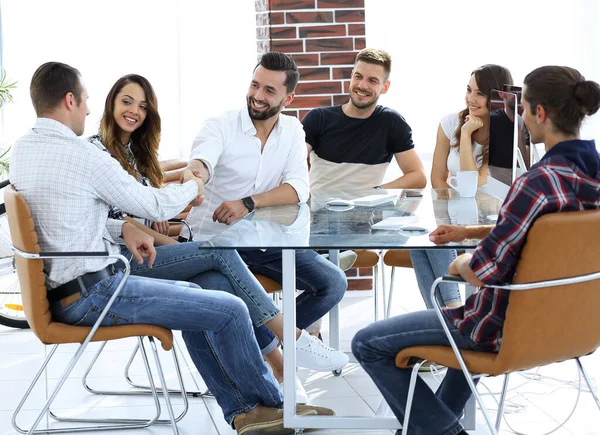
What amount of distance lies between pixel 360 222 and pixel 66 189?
0.95m

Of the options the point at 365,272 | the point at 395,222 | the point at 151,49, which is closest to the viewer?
the point at 395,222

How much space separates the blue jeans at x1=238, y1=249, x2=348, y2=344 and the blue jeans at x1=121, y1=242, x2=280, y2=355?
0.32 metres

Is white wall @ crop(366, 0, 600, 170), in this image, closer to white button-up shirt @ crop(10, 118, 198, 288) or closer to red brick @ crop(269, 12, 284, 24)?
red brick @ crop(269, 12, 284, 24)

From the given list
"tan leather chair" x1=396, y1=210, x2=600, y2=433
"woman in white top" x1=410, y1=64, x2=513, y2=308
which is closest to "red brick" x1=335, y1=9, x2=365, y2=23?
"woman in white top" x1=410, y1=64, x2=513, y2=308

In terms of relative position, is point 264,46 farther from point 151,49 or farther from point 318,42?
point 151,49

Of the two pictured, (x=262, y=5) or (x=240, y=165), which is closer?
(x=240, y=165)

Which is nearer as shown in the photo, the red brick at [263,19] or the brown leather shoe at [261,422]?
the brown leather shoe at [261,422]

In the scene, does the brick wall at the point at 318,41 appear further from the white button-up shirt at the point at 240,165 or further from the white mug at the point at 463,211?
the white mug at the point at 463,211

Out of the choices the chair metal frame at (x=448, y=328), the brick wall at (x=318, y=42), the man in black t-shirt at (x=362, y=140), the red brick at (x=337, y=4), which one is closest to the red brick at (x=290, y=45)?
the brick wall at (x=318, y=42)

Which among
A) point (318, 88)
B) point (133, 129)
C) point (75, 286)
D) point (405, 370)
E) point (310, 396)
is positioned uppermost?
point (318, 88)

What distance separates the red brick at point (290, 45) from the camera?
4.91m

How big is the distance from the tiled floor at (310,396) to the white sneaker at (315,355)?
0.23 m

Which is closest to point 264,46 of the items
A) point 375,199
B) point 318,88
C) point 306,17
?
point 306,17

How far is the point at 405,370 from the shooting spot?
246cm
